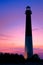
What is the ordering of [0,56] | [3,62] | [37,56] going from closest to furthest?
1. [3,62]
2. [0,56]
3. [37,56]

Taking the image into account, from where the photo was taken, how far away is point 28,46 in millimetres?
52375

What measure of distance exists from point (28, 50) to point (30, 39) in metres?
1.84

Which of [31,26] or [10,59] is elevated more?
[31,26]

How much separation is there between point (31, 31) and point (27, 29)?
756 mm

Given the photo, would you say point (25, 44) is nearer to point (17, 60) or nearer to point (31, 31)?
point (31, 31)

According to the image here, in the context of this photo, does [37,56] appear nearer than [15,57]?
No

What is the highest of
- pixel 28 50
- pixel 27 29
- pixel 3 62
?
pixel 27 29

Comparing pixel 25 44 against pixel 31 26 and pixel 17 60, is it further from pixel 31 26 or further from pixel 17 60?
pixel 17 60

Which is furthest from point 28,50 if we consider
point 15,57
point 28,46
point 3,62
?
point 3,62

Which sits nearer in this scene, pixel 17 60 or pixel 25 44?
pixel 17 60

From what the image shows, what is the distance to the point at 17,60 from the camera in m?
42.4

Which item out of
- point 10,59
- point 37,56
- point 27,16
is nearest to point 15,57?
point 10,59

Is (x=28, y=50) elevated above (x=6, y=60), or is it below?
above

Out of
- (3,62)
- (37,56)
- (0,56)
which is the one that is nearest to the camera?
(3,62)
